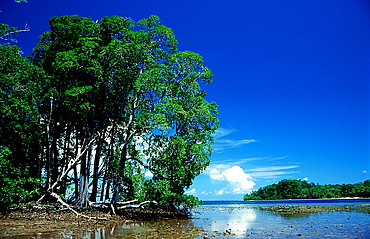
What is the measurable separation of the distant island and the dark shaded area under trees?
3504 inches

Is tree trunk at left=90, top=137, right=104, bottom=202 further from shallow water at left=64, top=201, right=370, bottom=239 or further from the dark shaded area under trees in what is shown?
shallow water at left=64, top=201, right=370, bottom=239

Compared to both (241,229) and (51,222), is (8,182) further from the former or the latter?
(241,229)

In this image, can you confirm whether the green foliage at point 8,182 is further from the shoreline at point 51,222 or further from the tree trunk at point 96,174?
the tree trunk at point 96,174

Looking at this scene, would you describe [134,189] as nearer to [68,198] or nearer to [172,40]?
[68,198]

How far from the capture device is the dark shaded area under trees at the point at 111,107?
17.2 metres

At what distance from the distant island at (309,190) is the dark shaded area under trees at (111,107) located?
292 ft

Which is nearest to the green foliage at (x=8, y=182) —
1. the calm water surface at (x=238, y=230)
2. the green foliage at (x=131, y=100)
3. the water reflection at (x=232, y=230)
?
the green foliage at (x=131, y=100)

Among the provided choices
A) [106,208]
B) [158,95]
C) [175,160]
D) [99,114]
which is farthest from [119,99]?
[106,208]

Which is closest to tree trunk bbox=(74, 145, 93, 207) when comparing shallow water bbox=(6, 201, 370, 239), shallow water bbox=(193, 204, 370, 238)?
shallow water bbox=(6, 201, 370, 239)

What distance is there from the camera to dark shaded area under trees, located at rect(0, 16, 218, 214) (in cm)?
1716

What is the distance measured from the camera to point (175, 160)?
17.3 metres

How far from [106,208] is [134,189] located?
3.25 meters

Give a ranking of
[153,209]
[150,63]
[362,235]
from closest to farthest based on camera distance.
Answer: [362,235]
[150,63]
[153,209]

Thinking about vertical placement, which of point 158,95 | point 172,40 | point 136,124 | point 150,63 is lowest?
point 136,124
